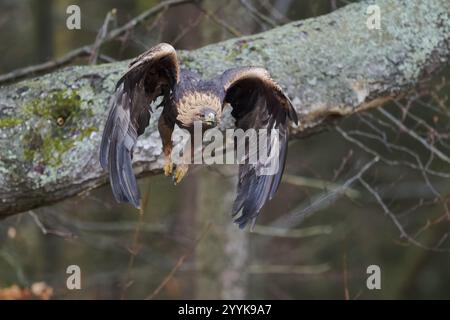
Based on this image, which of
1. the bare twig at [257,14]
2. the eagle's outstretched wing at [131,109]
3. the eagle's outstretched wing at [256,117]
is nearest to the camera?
the eagle's outstretched wing at [131,109]

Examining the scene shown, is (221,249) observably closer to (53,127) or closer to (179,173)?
(179,173)

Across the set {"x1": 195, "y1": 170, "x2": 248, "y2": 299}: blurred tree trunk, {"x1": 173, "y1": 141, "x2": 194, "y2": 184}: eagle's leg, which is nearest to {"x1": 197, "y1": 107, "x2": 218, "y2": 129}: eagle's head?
{"x1": 173, "y1": 141, "x2": 194, "y2": 184}: eagle's leg

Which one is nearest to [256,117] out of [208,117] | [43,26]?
[208,117]

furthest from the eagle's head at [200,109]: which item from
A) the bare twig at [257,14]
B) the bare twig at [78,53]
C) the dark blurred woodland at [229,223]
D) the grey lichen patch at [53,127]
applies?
the dark blurred woodland at [229,223]

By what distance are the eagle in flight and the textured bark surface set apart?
167mm

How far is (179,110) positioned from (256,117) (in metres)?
0.56

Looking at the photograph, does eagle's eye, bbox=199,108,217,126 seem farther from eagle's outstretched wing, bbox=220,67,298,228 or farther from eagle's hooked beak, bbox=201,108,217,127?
eagle's outstretched wing, bbox=220,67,298,228

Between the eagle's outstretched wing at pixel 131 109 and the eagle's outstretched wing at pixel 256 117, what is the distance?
0.37m

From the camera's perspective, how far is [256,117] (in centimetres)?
518

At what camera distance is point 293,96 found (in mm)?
5188

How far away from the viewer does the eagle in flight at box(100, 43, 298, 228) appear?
4559mm

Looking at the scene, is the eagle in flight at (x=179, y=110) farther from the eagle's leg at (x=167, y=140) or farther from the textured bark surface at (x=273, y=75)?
the textured bark surface at (x=273, y=75)

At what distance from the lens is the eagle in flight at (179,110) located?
4.56 meters

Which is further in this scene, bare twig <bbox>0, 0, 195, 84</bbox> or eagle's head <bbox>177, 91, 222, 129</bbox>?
bare twig <bbox>0, 0, 195, 84</bbox>
